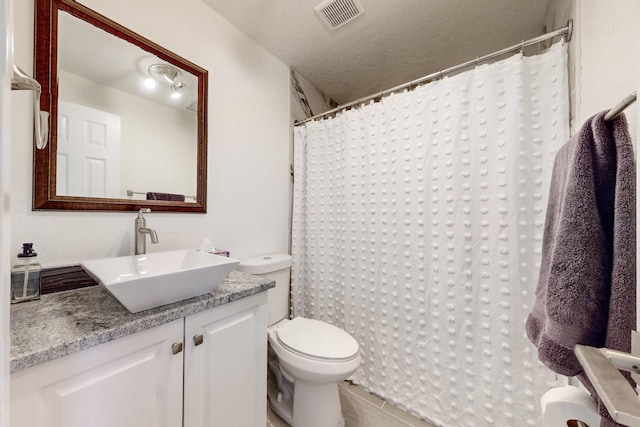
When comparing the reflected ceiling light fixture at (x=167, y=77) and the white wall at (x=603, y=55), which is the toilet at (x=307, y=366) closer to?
the reflected ceiling light fixture at (x=167, y=77)

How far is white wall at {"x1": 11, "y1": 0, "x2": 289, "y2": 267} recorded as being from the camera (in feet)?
2.93

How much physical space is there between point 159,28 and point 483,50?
206 cm

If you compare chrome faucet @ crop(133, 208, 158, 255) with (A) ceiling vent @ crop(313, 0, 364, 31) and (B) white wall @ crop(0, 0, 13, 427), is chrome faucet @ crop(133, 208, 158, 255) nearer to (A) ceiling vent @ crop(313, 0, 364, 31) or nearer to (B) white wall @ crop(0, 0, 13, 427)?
(B) white wall @ crop(0, 0, 13, 427)

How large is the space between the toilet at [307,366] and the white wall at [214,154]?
1.12 feet

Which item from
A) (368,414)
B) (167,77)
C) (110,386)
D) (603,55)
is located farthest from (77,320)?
(603,55)

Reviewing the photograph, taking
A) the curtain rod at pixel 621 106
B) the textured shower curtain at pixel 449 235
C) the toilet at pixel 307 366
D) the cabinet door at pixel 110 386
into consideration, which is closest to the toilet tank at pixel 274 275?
the toilet at pixel 307 366

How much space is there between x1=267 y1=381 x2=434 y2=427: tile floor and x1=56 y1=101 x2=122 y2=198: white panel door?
145 centimetres

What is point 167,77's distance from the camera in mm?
1279

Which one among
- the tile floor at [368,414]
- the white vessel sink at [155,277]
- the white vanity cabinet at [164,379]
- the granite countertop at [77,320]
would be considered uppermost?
the white vessel sink at [155,277]

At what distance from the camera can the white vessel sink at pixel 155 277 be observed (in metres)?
0.70

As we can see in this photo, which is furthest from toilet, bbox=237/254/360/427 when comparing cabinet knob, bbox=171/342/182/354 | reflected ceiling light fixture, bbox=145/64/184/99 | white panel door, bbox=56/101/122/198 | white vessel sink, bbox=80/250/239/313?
reflected ceiling light fixture, bbox=145/64/184/99

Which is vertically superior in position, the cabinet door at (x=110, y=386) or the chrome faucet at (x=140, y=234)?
the chrome faucet at (x=140, y=234)

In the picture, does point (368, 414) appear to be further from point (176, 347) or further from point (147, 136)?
point (147, 136)

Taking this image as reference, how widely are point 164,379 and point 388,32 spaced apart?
2088mm
